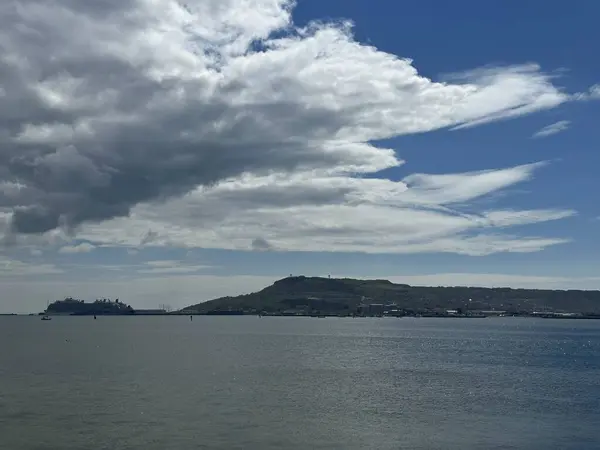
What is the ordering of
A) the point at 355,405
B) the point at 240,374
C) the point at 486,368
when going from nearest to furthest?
the point at 355,405 < the point at 240,374 < the point at 486,368

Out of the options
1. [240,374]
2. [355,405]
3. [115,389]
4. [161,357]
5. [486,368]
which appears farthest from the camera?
[161,357]

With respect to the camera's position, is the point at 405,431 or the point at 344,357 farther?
the point at 344,357

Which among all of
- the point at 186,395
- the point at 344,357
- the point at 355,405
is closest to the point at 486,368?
the point at 344,357

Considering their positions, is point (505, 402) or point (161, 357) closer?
point (505, 402)

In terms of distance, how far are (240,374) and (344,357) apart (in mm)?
60764

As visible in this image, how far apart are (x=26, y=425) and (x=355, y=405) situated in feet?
154

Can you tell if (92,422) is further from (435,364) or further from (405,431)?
(435,364)

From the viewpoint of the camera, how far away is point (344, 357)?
195875 millimetres

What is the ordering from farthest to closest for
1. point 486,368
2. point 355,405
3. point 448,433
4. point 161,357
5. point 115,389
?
point 161,357
point 486,368
point 115,389
point 355,405
point 448,433

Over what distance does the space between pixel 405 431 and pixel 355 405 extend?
20.4 m

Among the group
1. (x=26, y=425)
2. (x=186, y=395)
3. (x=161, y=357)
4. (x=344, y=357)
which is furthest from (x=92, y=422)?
(x=344, y=357)

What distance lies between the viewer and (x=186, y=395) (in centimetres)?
10744

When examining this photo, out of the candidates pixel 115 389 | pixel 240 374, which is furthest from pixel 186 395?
pixel 240 374

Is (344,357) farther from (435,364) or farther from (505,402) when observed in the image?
(505,402)
